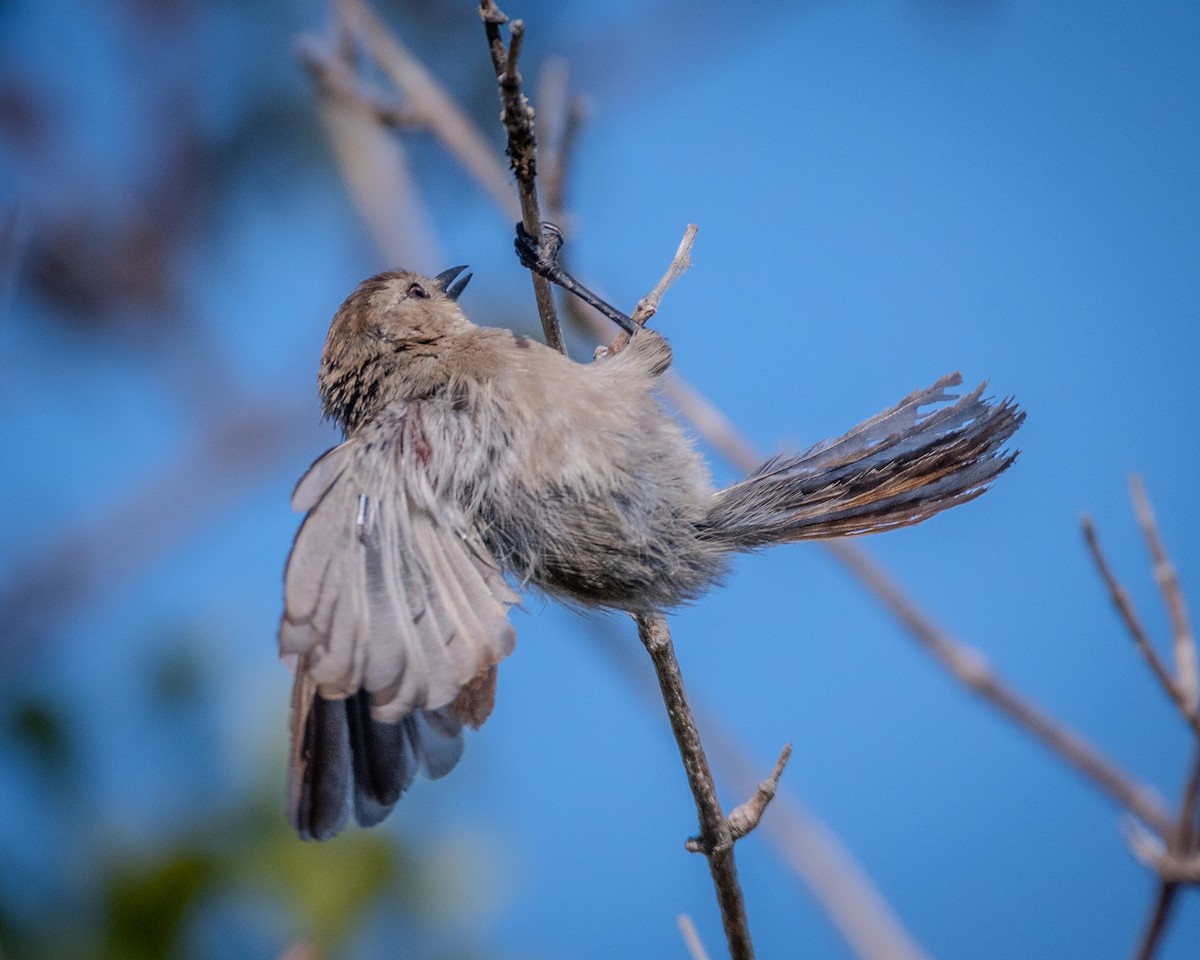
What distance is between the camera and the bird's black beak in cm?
282

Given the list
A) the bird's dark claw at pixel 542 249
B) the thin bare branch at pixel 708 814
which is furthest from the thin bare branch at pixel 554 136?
the thin bare branch at pixel 708 814

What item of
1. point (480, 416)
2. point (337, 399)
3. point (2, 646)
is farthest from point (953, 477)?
point (2, 646)

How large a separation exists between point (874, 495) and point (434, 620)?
0.87m

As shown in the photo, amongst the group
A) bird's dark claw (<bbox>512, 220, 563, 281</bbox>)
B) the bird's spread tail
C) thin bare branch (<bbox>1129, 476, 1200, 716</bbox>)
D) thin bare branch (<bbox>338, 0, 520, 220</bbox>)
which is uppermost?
thin bare branch (<bbox>338, 0, 520, 220</bbox>)

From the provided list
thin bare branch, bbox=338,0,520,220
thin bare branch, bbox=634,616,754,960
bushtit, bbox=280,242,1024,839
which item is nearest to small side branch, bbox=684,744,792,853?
thin bare branch, bbox=634,616,754,960

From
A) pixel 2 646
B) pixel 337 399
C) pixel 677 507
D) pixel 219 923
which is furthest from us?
pixel 2 646

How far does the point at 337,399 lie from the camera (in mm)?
2654

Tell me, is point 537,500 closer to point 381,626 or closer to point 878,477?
point 381,626

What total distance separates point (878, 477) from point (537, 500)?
0.65m

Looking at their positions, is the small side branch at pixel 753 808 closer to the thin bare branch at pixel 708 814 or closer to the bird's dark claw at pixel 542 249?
the thin bare branch at pixel 708 814

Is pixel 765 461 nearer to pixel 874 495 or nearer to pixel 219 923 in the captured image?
pixel 874 495

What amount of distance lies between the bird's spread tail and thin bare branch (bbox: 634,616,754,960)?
45 cm

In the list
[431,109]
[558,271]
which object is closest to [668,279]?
[558,271]

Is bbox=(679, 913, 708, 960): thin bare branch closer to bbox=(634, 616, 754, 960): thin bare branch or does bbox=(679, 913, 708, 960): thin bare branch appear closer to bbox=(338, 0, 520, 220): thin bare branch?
bbox=(634, 616, 754, 960): thin bare branch
